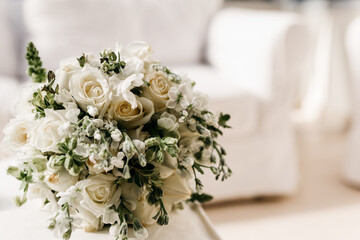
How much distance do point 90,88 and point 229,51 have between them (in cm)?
136

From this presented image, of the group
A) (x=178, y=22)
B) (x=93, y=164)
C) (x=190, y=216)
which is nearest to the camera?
(x=93, y=164)

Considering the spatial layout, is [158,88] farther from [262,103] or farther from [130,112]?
[262,103]

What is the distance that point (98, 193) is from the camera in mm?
694

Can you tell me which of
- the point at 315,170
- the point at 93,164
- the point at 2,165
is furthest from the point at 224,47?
the point at 93,164

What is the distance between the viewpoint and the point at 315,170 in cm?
220

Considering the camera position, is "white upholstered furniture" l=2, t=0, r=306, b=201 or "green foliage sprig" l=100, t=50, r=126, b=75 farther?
"white upholstered furniture" l=2, t=0, r=306, b=201

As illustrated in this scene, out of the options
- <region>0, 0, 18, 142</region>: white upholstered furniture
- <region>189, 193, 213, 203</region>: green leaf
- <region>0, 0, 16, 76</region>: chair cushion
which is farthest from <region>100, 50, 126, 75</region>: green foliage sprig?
<region>0, 0, 16, 76</region>: chair cushion

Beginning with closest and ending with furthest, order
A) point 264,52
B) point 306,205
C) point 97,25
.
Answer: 1. point 264,52
2. point 306,205
3. point 97,25

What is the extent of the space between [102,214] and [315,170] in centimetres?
171

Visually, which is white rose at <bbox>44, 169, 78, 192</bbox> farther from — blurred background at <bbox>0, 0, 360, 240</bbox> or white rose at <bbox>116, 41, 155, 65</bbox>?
blurred background at <bbox>0, 0, 360, 240</bbox>

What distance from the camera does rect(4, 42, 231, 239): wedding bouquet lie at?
669mm

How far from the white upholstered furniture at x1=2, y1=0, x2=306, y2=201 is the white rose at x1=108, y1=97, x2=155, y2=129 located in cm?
94

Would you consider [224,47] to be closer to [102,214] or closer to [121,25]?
[121,25]

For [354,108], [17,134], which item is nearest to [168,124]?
[17,134]
